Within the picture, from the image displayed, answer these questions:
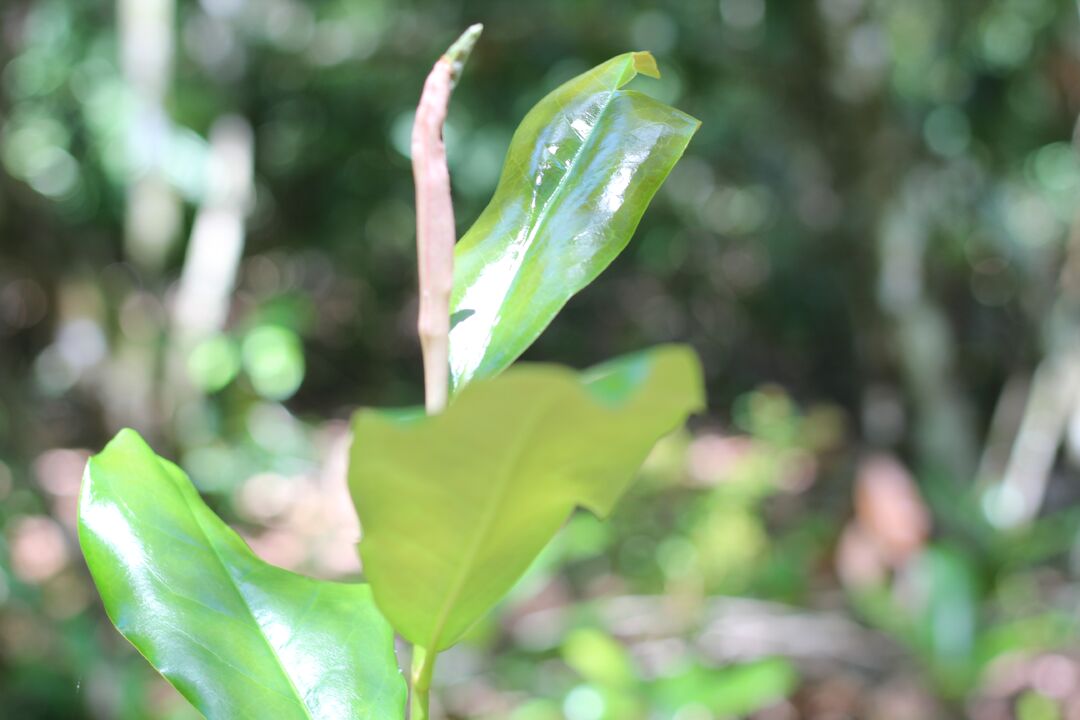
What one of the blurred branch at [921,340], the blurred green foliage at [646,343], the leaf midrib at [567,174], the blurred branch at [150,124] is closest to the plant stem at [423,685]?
the leaf midrib at [567,174]

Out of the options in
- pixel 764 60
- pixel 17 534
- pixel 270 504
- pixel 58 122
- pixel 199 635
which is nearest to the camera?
pixel 199 635

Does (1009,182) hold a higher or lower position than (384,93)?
lower

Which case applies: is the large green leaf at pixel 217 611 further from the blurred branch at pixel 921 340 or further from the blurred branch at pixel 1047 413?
the blurred branch at pixel 1047 413

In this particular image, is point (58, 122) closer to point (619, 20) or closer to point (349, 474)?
point (619, 20)

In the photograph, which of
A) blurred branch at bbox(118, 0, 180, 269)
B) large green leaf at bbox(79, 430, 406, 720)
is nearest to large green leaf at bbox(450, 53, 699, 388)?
large green leaf at bbox(79, 430, 406, 720)

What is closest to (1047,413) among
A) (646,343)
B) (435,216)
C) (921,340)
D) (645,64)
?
(921,340)

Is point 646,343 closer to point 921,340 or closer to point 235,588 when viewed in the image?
point 921,340

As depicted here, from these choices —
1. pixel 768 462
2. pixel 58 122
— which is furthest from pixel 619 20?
pixel 58 122
